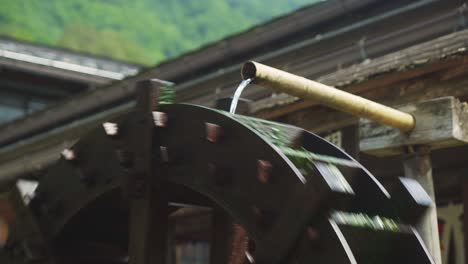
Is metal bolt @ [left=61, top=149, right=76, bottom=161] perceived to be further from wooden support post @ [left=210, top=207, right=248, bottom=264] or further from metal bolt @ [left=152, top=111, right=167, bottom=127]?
wooden support post @ [left=210, top=207, right=248, bottom=264]

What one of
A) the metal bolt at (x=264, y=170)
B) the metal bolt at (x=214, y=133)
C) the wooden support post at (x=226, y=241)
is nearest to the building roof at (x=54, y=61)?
the wooden support post at (x=226, y=241)

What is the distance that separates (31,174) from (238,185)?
7.30 metres

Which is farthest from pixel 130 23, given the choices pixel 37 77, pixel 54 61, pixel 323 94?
pixel 323 94

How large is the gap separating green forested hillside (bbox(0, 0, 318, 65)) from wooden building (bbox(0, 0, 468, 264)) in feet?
97.7

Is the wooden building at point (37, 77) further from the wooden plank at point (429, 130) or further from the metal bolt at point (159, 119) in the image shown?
the metal bolt at point (159, 119)

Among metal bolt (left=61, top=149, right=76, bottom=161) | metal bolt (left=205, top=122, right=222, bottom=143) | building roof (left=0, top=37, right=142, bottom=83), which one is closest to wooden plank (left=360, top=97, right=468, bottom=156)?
metal bolt (left=205, top=122, right=222, bottom=143)

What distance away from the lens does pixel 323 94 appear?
12.5 ft

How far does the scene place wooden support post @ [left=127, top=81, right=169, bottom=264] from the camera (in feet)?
11.7

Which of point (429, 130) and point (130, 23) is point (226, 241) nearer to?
point (429, 130)

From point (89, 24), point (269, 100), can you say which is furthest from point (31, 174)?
point (89, 24)

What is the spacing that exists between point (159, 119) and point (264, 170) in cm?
81

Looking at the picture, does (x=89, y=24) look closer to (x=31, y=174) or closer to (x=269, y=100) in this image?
(x=31, y=174)

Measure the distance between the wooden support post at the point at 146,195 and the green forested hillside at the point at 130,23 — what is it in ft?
116

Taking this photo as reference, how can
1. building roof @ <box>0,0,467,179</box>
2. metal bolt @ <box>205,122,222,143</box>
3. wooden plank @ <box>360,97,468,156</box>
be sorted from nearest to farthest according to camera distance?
metal bolt @ <box>205,122,222,143</box> < wooden plank @ <box>360,97,468,156</box> < building roof @ <box>0,0,467,179</box>
